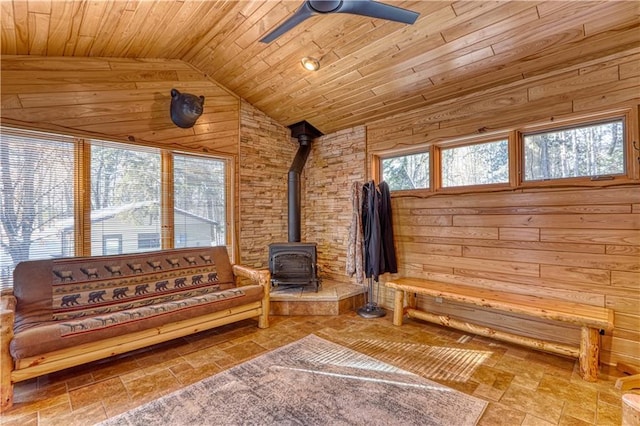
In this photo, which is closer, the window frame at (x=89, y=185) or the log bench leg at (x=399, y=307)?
the window frame at (x=89, y=185)

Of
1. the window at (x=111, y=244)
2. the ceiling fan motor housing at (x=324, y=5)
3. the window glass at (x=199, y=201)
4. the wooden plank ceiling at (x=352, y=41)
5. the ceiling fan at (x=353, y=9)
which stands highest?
the wooden plank ceiling at (x=352, y=41)

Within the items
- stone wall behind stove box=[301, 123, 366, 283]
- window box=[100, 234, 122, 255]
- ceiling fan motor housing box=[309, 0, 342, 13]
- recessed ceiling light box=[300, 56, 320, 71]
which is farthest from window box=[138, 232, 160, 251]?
ceiling fan motor housing box=[309, 0, 342, 13]

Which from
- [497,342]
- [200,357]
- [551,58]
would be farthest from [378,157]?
[200,357]

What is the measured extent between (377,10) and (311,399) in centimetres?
256

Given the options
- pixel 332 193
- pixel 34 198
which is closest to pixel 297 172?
pixel 332 193

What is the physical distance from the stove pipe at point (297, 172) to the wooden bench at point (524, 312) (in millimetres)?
1744

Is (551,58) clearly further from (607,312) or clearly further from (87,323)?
(87,323)

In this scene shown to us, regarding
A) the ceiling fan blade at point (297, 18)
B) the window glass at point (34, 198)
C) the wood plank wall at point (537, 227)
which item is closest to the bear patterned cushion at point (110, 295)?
the window glass at point (34, 198)

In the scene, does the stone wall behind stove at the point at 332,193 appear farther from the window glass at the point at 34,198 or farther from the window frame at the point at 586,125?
the window glass at the point at 34,198

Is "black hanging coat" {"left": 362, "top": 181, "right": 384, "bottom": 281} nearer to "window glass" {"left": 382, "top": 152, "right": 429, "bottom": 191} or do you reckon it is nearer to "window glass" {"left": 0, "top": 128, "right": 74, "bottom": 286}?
"window glass" {"left": 382, "top": 152, "right": 429, "bottom": 191}

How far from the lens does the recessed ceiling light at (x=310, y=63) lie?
3.20 metres

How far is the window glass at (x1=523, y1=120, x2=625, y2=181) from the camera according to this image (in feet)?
8.25

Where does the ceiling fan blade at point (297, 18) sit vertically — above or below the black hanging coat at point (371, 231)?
above

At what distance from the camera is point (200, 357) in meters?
2.63
